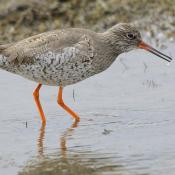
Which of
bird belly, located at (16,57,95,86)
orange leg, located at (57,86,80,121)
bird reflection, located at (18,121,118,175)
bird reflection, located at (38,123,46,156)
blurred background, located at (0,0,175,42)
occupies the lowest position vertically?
bird reflection, located at (18,121,118,175)

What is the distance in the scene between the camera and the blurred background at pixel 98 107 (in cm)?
727

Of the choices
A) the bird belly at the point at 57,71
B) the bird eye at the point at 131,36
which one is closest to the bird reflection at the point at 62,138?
the bird belly at the point at 57,71

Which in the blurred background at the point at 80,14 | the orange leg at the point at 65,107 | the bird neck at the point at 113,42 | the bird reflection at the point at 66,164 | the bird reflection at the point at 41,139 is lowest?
the bird reflection at the point at 66,164

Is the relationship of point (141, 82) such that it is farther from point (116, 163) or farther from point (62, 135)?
point (116, 163)

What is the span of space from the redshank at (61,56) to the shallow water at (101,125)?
46cm

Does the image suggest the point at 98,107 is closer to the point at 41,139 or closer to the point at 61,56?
the point at 61,56

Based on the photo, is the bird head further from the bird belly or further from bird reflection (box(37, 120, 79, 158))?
bird reflection (box(37, 120, 79, 158))

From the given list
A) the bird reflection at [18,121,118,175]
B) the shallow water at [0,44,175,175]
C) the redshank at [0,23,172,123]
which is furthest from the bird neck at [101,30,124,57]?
the bird reflection at [18,121,118,175]

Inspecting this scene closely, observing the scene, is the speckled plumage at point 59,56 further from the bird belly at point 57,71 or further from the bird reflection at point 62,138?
the bird reflection at point 62,138

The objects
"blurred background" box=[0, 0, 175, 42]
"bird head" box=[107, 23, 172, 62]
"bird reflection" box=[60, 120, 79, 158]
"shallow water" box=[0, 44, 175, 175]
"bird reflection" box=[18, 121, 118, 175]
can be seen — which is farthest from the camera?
"blurred background" box=[0, 0, 175, 42]

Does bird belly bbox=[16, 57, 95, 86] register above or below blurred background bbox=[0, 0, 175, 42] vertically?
below

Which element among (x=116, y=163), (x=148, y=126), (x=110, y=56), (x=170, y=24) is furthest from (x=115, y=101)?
(x=170, y=24)

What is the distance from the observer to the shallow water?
7.16m

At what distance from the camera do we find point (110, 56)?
374 inches
